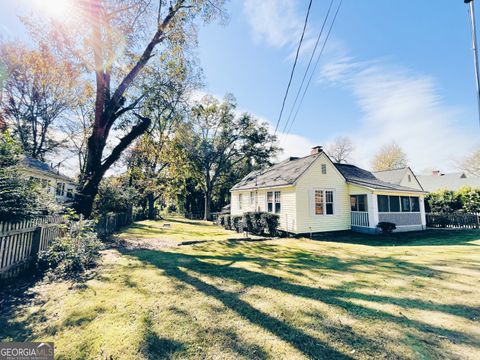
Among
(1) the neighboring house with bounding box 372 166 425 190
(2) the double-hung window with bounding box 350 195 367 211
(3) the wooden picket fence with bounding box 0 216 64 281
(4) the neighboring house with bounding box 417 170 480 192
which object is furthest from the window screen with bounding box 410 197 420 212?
(3) the wooden picket fence with bounding box 0 216 64 281

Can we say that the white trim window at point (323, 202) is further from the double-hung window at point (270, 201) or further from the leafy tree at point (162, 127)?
the leafy tree at point (162, 127)

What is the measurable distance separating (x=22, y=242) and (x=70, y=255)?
1.10 metres

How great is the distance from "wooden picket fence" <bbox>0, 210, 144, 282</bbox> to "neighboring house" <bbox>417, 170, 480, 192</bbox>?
4048cm

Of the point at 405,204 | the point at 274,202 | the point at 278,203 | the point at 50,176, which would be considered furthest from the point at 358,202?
the point at 50,176

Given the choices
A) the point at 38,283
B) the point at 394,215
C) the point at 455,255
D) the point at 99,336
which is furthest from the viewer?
the point at 394,215

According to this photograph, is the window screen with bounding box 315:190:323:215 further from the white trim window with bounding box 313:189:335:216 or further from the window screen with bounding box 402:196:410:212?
the window screen with bounding box 402:196:410:212

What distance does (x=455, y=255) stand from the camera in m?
8.27


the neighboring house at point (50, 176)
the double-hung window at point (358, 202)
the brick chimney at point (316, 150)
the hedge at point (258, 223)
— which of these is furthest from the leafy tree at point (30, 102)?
the double-hung window at point (358, 202)

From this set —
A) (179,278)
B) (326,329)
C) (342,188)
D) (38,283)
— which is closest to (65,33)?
(38,283)

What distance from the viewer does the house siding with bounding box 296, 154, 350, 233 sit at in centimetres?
1386

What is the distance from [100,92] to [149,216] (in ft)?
69.5

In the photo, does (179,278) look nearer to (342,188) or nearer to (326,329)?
(326,329)

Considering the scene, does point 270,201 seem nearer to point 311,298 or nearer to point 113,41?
point 311,298

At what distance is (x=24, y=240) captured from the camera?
568 cm
